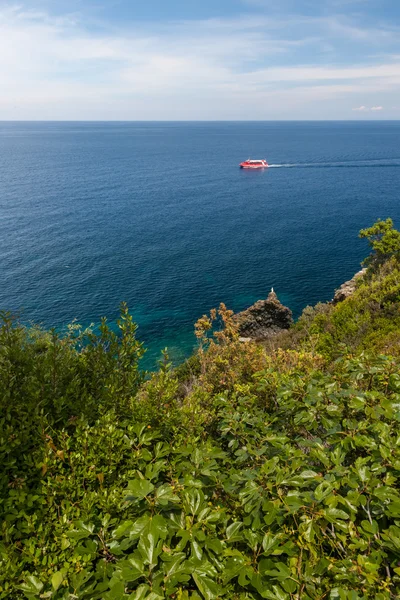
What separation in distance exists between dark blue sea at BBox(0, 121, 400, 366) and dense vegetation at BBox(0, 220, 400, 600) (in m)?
37.2

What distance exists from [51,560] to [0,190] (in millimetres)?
127065

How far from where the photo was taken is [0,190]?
111m

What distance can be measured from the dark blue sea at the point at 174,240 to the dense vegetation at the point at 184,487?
37.2m

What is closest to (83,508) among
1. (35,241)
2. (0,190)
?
(35,241)

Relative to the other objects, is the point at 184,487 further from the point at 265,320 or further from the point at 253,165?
the point at 253,165

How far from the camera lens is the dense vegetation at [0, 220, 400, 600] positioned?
3.97 metres

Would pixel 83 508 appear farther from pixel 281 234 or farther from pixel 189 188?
pixel 189 188

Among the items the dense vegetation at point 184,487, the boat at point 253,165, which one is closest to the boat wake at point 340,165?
the boat at point 253,165

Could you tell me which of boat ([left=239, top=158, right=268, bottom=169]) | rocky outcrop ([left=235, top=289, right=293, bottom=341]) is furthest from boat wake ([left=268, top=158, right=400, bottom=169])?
rocky outcrop ([left=235, top=289, right=293, bottom=341])

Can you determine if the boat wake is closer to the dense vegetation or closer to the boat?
the boat

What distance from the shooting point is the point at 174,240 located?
7781 centimetres

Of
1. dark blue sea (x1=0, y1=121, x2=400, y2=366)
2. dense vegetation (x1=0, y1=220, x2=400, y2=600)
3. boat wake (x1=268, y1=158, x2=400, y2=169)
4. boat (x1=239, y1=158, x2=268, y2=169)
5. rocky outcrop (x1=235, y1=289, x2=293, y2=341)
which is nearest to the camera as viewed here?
dense vegetation (x1=0, y1=220, x2=400, y2=600)

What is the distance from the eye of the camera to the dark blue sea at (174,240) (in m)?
54.3

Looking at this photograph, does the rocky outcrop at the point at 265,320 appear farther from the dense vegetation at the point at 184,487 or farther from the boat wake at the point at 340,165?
the boat wake at the point at 340,165
